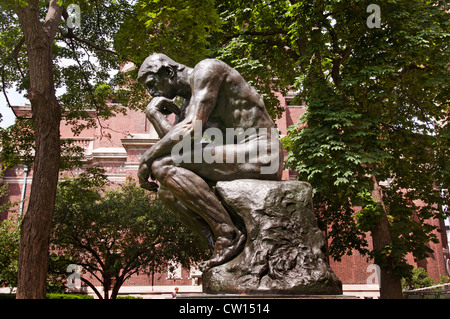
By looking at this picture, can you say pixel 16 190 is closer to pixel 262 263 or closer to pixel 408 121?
pixel 408 121

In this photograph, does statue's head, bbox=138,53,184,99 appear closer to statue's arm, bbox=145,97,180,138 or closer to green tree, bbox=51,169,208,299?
statue's arm, bbox=145,97,180,138

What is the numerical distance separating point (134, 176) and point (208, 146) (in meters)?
19.4

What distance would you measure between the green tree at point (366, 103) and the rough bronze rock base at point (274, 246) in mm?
6512

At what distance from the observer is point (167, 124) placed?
154 inches

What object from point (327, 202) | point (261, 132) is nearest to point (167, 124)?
point (261, 132)

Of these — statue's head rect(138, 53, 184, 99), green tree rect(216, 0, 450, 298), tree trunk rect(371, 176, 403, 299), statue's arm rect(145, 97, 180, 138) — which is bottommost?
tree trunk rect(371, 176, 403, 299)

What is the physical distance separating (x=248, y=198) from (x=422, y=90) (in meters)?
10.7

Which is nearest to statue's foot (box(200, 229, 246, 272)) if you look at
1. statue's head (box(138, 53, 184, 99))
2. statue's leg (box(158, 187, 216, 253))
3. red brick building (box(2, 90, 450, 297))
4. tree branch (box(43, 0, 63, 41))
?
statue's leg (box(158, 187, 216, 253))

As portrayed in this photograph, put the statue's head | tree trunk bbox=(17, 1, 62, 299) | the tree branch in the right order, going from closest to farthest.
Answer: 1. the statue's head
2. tree trunk bbox=(17, 1, 62, 299)
3. the tree branch

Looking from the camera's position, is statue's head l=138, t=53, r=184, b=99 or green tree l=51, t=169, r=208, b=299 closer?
statue's head l=138, t=53, r=184, b=99

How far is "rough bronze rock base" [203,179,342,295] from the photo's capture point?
314cm

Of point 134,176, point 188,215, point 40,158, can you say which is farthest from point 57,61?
point 188,215

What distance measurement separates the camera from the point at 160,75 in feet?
13.5

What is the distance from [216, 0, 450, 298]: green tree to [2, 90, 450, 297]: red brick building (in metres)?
8.49
